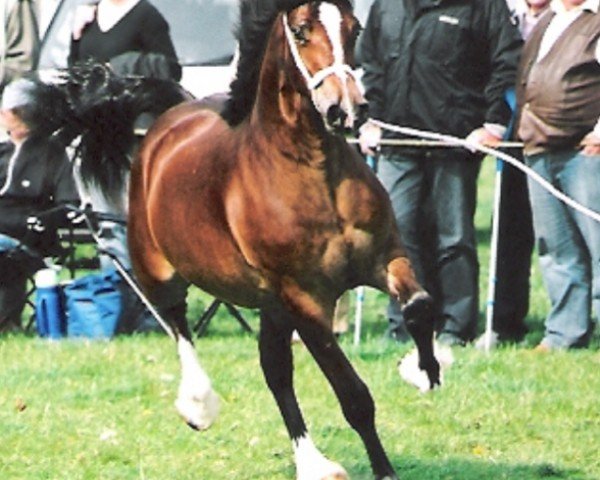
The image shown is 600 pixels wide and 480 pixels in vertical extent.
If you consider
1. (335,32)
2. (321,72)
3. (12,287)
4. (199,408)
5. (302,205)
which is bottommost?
(12,287)

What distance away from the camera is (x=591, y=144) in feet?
40.0

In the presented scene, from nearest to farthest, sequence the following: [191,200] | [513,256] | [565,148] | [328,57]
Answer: [328,57] → [191,200] → [565,148] → [513,256]

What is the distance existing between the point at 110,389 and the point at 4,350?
2.03 meters

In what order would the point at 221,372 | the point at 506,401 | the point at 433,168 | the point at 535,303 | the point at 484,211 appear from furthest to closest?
the point at 484,211 → the point at 535,303 → the point at 433,168 → the point at 221,372 → the point at 506,401

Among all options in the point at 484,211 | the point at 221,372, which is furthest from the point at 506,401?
the point at 484,211

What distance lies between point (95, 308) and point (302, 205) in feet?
18.5

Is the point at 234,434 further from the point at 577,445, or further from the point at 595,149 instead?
the point at 595,149

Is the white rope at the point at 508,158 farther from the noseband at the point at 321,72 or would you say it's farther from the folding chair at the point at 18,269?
the folding chair at the point at 18,269

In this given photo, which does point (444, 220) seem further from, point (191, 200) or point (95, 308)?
point (191, 200)

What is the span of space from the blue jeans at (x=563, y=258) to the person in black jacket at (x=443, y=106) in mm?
422

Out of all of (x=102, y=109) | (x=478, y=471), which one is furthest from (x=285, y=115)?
(x=102, y=109)

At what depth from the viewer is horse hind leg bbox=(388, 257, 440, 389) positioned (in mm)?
8508

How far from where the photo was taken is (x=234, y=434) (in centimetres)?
1034

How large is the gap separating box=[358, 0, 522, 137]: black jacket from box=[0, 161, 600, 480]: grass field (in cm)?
145
